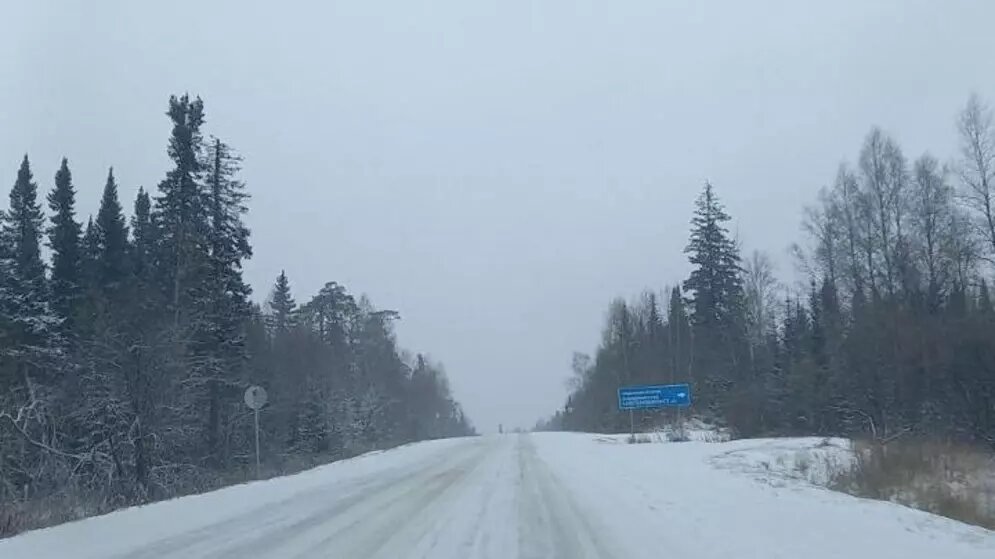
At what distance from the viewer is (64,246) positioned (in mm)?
50656

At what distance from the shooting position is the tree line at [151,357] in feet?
85.4

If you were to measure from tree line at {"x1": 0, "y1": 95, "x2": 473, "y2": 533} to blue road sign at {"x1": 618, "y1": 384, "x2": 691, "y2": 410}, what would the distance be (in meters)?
16.9

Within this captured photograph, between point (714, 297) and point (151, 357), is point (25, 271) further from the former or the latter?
point (714, 297)

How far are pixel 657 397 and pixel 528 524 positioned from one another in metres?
40.2

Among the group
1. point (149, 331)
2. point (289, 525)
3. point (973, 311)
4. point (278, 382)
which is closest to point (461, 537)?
point (289, 525)

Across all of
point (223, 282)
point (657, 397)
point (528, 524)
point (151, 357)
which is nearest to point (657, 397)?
point (657, 397)

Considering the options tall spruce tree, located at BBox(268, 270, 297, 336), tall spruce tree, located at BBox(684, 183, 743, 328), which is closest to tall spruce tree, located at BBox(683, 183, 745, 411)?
tall spruce tree, located at BBox(684, 183, 743, 328)

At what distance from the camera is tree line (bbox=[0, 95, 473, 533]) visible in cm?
2603

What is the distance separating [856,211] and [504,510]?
142 ft

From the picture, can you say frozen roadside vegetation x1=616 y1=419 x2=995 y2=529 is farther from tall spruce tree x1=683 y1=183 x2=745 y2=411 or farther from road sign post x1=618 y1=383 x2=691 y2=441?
tall spruce tree x1=683 y1=183 x2=745 y2=411

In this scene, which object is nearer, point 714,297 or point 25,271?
point 25,271

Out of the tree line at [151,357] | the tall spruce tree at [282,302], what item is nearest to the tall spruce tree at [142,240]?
the tree line at [151,357]

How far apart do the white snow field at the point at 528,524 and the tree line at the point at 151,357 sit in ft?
15.0

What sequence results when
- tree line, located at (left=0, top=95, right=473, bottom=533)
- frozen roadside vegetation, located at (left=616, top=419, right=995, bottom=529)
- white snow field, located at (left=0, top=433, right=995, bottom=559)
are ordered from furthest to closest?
1. tree line, located at (left=0, top=95, right=473, bottom=533)
2. frozen roadside vegetation, located at (left=616, top=419, right=995, bottom=529)
3. white snow field, located at (left=0, top=433, right=995, bottom=559)
